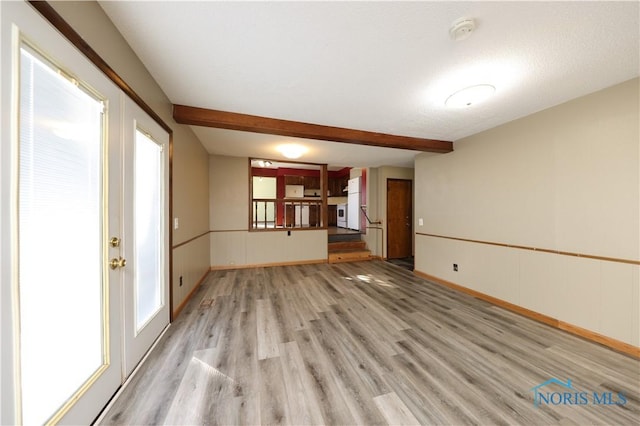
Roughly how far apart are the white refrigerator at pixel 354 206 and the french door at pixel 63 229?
5935mm

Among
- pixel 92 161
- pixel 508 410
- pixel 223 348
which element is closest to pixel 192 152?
pixel 92 161

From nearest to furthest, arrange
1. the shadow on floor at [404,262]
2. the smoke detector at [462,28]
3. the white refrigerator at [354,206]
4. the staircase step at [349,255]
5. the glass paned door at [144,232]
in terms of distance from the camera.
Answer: the smoke detector at [462,28] → the glass paned door at [144,232] → the shadow on floor at [404,262] → the staircase step at [349,255] → the white refrigerator at [354,206]

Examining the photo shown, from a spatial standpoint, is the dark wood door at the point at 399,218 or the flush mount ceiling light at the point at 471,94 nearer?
the flush mount ceiling light at the point at 471,94

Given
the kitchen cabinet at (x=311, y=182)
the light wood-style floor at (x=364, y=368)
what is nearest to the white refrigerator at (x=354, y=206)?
the kitchen cabinet at (x=311, y=182)

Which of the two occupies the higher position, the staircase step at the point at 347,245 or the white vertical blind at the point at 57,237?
the white vertical blind at the point at 57,237

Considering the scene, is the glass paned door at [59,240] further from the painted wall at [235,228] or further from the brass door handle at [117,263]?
the painted wall at [235,228]

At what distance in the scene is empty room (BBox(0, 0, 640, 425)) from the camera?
40.9 inches

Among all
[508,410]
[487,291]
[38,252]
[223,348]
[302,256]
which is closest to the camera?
[38,252]

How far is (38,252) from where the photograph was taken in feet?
3.17

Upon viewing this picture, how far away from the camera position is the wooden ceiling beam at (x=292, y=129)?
255 cm

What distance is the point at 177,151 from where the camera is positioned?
2.66 metres

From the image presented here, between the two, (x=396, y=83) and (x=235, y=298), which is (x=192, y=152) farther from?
(x=396, y=83)

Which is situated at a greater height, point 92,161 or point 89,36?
point 89,36

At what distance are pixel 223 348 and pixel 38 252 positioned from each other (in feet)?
5.09
